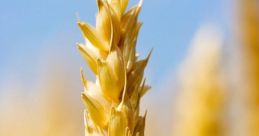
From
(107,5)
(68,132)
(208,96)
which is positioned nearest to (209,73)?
(208,96)

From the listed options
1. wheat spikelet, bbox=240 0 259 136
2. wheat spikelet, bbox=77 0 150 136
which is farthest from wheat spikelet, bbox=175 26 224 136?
wheat spikelet, bbox=77 0 150 136

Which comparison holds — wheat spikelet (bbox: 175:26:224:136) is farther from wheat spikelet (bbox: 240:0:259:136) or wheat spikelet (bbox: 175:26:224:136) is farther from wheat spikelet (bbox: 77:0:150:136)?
wheat spikelet (bbox: 77:0:150:136)

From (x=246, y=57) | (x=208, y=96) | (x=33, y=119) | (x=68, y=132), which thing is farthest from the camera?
(x=33, y=119)

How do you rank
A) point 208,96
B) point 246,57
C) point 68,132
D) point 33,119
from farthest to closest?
point 33,119, point 68,132, point 208,96, point 246,57

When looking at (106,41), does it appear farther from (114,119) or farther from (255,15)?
(255,15)

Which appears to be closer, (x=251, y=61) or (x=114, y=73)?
(x=114, y=73)

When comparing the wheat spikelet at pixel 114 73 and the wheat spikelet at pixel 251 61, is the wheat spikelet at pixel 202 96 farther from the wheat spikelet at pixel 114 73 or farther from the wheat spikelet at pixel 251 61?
the wheat spikelet at pixel 114 73
